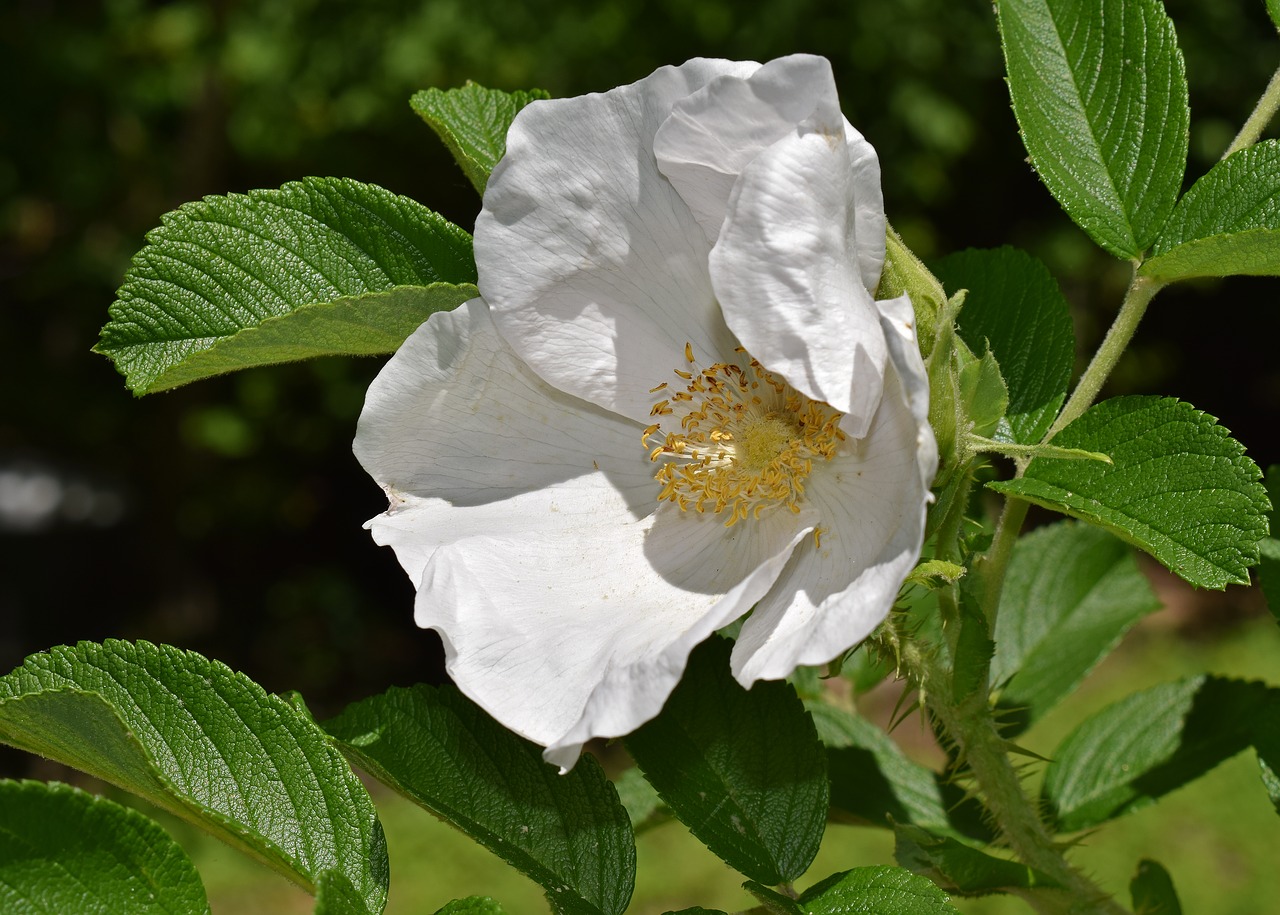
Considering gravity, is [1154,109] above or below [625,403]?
above

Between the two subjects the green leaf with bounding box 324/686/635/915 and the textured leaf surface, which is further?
the textured leaf surface

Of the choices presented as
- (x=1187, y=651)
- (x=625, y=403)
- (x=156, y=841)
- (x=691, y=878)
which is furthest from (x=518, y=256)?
(x=1187, y=651)

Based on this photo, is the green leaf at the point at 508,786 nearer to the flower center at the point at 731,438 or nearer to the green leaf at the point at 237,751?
Result: the green leaf at the point at 237,751

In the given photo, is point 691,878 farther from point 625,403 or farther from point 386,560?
point 625,403

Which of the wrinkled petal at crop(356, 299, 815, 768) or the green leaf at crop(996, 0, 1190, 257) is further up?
the green leaf at crop(996, 0, 1190, 257)

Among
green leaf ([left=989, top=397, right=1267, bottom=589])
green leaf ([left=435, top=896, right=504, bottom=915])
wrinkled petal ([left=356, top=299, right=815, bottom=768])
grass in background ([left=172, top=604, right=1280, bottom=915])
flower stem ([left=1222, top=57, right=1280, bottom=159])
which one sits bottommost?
grass in background ([left=172, top=604, right=1280, bottom=915])

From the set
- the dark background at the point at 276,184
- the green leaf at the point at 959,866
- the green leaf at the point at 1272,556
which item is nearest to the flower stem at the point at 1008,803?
the green leaf at the point at 959,866

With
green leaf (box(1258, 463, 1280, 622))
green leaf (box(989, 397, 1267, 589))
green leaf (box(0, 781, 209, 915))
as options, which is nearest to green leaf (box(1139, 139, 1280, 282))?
green leaf (box(989, 397, 1267, 589))

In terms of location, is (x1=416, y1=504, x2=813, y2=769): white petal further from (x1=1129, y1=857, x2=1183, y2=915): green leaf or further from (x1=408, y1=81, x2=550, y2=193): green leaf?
(x1=1129, y1=857, x2=1183, y2=915): green leaf
